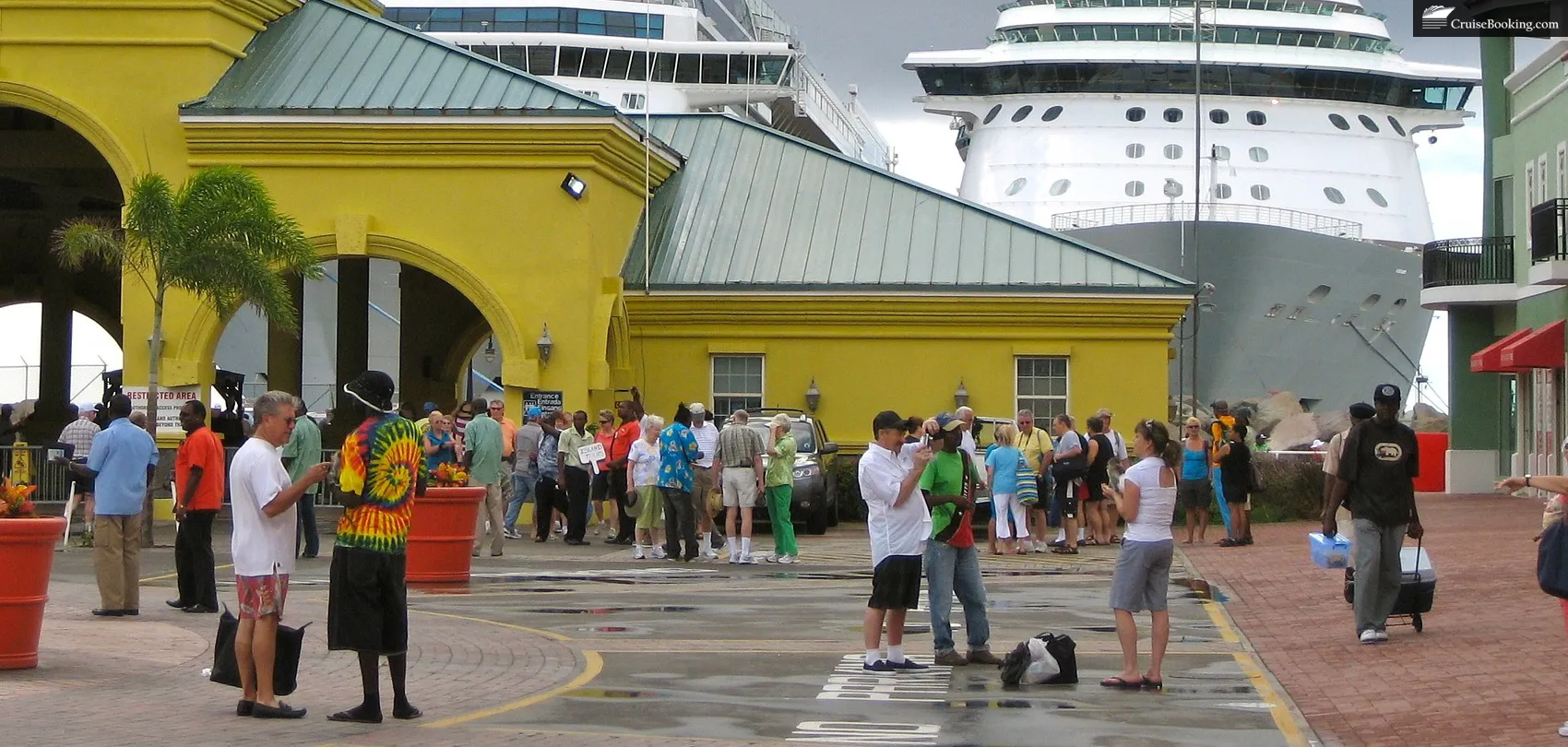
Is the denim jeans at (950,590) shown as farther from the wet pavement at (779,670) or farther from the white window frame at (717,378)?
the white window frame at (717,378)

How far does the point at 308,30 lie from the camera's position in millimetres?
28203

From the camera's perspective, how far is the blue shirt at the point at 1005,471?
2209 centimetres

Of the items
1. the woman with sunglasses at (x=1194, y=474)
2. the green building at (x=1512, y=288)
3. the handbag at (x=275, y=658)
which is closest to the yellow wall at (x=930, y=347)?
the woman with sunglasses at (x=1194, y=474)

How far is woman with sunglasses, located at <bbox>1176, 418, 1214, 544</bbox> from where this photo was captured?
76.1ft

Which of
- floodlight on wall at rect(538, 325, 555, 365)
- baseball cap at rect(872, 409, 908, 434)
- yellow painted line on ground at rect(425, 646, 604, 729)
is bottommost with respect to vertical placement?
yellow painted line on ground at rect(425, 646, 604, 729)

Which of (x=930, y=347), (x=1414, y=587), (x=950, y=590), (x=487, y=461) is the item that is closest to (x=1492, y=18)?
(x=1414, y=587)

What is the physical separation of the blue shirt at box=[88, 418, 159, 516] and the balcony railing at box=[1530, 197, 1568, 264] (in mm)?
21892

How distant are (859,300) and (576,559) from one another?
928 centimetres

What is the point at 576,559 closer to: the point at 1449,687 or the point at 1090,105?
the point at 1449,687

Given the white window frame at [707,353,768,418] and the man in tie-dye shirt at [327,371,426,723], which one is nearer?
the man in tie-dye shirt at [327,371,426,723]

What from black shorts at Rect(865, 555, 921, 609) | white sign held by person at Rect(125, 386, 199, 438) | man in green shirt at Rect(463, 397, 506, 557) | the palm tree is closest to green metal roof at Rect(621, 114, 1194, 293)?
white sign held by person at Rect(125, 386, 199, 438)

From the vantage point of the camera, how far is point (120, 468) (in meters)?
14.1

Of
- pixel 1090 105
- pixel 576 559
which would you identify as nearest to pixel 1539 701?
pixel 576 559

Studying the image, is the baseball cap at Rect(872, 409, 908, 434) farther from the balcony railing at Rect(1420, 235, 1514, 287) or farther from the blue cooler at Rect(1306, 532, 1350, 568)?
the balcony railing at Rect(1420, 235, 1514, 287)
